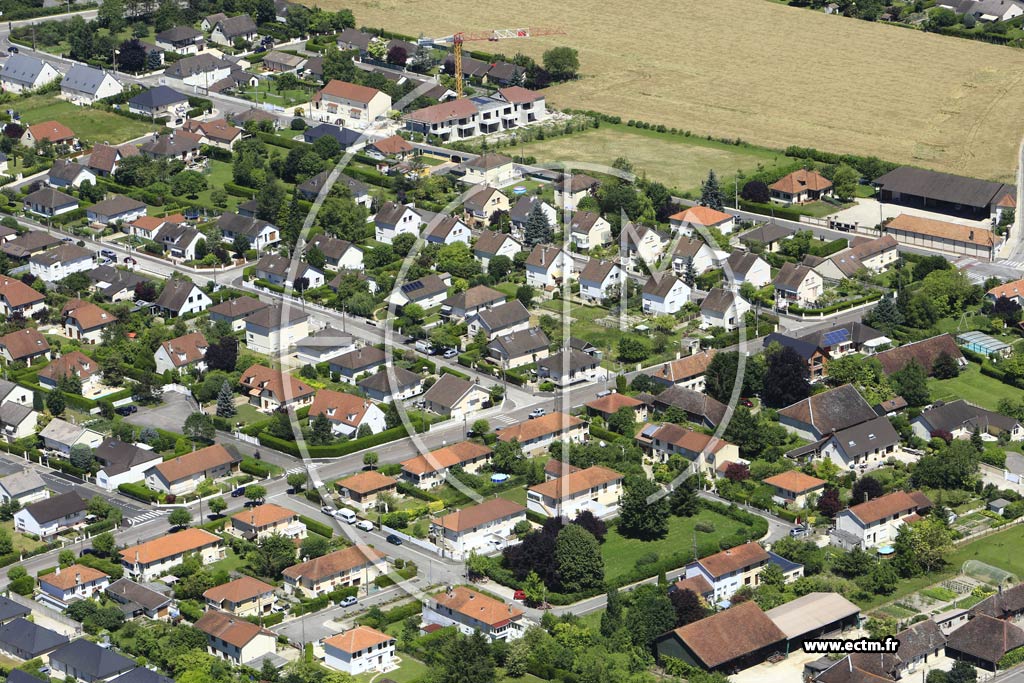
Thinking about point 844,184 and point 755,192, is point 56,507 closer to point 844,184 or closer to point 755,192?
point 755,192

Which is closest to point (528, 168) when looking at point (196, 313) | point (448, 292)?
point (448, 292)

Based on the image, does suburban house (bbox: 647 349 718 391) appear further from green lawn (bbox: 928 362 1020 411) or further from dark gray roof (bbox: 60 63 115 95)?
dark gray roof (bbox: 60 63 115 95)

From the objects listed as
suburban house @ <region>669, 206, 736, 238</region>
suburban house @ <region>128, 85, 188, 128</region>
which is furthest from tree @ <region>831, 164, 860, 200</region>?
suburban house @ <region>128, 85, 188, 128</region>

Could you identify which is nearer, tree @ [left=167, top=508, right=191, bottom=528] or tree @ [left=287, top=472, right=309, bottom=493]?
tree @ [left=167, top=508, right=191, bottom=528]

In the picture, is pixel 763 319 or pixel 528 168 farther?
pixel 528 168

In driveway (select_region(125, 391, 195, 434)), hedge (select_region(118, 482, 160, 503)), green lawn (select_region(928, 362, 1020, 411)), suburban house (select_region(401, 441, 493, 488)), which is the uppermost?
green lawn (select_region(928, 362, 1020, 411))

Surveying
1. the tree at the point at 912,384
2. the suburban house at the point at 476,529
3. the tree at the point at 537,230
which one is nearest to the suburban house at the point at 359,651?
the suburban house at the point at 476,529

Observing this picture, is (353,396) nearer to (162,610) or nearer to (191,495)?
(191,495)
